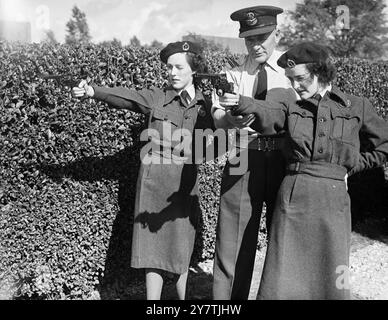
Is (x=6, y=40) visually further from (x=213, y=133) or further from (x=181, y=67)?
(x=213, y=133)

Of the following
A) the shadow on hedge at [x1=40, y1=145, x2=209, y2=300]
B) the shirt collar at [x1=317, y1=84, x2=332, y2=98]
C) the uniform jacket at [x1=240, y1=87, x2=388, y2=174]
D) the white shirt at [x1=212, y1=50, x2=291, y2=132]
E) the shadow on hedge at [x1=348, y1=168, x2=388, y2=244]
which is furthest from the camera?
the shadow on hedge at [x1=348, y1=168, x2=388, y2=244]

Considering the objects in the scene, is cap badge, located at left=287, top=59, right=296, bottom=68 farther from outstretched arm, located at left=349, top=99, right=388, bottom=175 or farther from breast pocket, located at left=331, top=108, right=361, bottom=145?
outstretched arm, located at left=349, top=99, right=388, bottom=175

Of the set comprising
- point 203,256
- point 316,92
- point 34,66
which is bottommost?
point 203,256

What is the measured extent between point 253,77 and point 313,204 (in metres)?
1.13

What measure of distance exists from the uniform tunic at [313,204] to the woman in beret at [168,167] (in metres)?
0.85

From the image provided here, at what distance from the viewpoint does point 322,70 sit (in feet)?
10.9

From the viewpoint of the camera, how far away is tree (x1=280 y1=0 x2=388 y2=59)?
31.0 m

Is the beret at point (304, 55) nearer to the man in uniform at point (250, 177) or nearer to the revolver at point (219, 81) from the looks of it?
the revolver at point (219, 81)

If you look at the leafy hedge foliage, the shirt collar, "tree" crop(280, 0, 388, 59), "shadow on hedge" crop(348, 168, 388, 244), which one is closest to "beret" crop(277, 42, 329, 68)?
the shirt collar

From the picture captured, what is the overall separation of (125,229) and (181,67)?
1762mm

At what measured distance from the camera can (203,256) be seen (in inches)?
234

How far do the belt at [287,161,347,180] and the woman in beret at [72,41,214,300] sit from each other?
950 mm

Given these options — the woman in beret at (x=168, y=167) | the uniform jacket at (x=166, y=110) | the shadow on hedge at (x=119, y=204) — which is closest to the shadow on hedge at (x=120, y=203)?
the shadow on hedge at (x=119, y=204)
